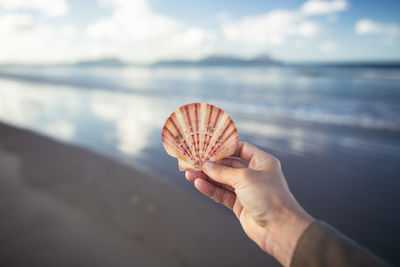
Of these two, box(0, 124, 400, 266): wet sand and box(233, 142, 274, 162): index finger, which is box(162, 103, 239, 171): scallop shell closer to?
box(233, 142, 274, 162): index finger

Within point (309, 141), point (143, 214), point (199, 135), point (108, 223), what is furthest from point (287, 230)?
point (309, 141)

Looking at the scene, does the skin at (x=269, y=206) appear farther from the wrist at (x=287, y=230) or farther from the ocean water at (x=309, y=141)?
the ocean water at (x=309, y=141)

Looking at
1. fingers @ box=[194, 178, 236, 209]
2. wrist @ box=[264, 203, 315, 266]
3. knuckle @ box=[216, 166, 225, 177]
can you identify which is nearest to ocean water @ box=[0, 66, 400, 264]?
fingers @ box=[194, 178, 236, 209]

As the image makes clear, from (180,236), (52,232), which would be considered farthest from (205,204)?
(52,232)

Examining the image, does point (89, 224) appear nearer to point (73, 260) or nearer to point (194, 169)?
point (73, 260)

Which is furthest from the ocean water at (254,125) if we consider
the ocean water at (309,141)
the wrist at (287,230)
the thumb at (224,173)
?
the wrist at (287,230)
